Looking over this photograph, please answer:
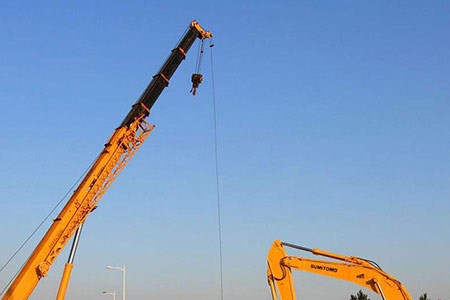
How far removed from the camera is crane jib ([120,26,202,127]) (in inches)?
981

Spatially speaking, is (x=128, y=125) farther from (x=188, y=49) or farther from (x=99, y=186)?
(x=188, y=49)

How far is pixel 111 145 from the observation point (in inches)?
938

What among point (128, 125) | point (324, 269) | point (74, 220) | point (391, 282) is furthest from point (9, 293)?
point (391, 282)

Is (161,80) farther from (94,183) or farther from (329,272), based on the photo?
(329,272)

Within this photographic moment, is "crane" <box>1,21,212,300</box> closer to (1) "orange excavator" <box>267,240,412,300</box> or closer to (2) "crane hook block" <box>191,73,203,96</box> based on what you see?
(2) "crane hook block" <box>191,73,203,96</box>

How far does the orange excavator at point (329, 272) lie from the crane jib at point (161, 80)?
1103cm

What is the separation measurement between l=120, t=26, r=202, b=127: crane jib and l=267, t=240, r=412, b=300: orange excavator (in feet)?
36.2

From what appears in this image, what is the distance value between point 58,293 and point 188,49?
590 inches

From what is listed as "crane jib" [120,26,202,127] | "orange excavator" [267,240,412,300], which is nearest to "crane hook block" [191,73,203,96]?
"crane jib" [120,26,202,127]

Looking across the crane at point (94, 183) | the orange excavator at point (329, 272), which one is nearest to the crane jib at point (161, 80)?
the crane at point (94, 183)

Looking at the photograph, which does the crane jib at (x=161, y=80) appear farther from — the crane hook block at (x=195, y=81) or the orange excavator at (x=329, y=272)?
the orange excavator at (x=329, y=272)

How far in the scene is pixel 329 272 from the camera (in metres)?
17.5

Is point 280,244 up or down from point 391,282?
up

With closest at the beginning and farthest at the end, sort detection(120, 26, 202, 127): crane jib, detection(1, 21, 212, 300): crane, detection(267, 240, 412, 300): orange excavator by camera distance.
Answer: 1. detection(267, 240, 412, 300): orange excavator
2. detection(1, 21, 212, 300): crane
3. detection(120, 26, 202, 127): crane jib
